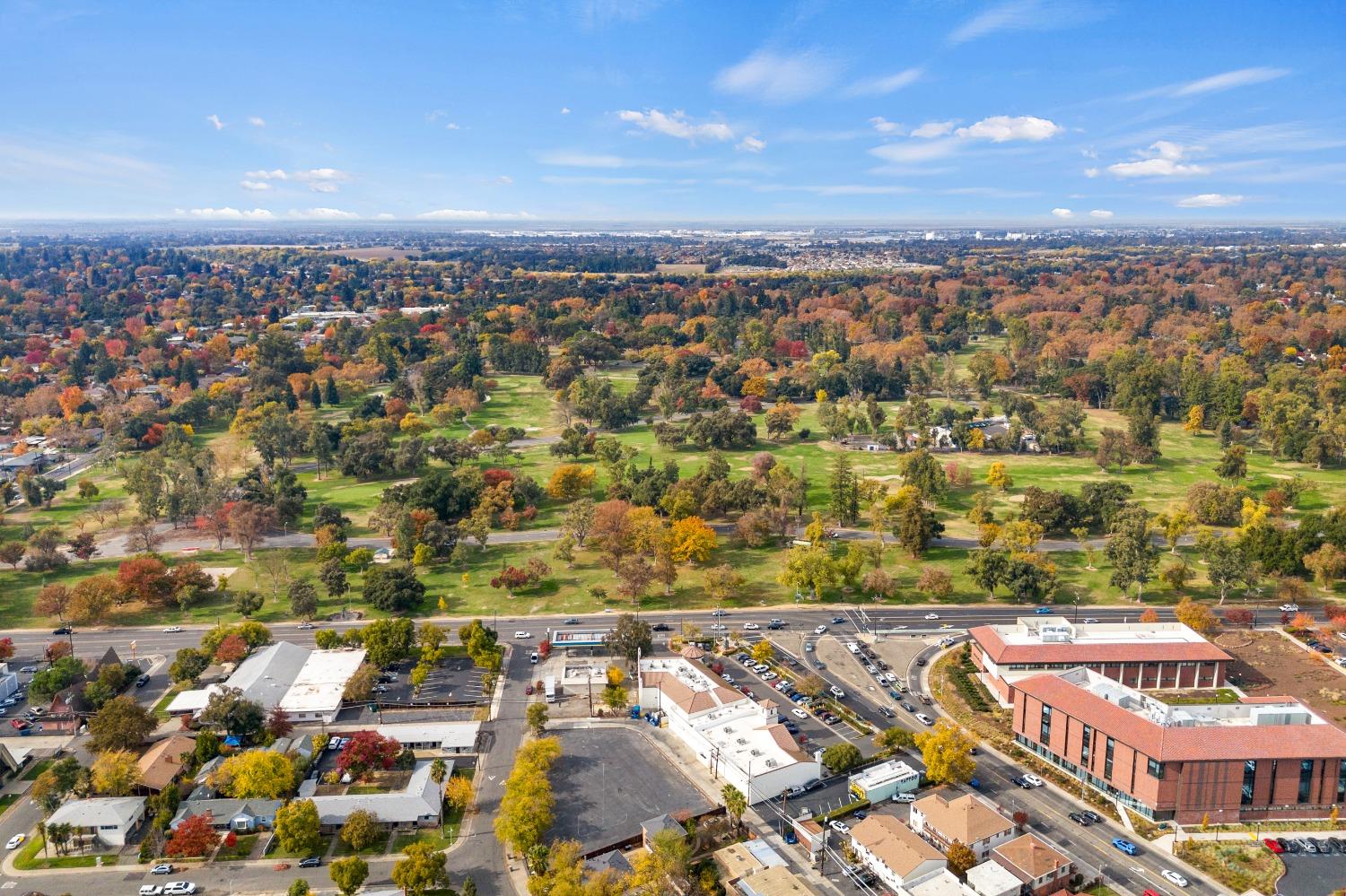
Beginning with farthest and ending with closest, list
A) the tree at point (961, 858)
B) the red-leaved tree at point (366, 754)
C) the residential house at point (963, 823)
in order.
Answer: the red-leaved tree at point (366, 754), the residential house at point (963, 823), the tree at point (961, 858)

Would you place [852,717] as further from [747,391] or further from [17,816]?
[747,391]

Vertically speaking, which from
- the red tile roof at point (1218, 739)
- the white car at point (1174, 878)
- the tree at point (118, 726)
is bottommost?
the white car at point (1174, 878)

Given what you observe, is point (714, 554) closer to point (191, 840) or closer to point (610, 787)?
point (610, 787)

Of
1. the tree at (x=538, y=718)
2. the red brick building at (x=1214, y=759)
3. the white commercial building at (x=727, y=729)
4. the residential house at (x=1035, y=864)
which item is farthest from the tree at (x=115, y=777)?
the red brick building at (x=1214, y=759)

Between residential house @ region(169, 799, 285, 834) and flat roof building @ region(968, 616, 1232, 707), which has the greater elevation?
flat roof building @ region(968, 616, 1232, 707)

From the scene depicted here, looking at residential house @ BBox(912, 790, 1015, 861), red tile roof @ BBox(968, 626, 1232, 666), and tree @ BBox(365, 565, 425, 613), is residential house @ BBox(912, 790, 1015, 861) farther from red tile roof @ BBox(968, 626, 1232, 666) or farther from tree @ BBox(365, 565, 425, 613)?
tree @ BBox(365, 565, 425, 613)

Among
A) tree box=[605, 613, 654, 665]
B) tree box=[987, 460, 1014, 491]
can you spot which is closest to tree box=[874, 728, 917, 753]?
tree box=[605, 613, 654, 665]

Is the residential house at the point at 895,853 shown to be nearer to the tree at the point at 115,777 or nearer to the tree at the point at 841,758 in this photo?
the tree at the point at 841,758
